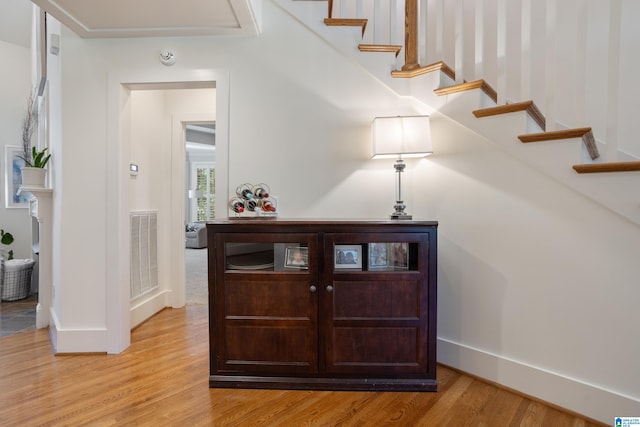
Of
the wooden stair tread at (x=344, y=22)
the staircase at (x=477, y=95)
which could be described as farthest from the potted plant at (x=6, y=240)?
the wooden stair tread at (x=344, y=22)

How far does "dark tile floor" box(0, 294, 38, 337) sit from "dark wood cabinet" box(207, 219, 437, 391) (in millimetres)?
2319

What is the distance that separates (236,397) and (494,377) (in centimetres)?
158

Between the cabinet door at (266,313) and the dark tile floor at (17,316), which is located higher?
the cabinet door at (266,313)

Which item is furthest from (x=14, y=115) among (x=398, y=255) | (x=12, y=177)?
(x=398, y=255)

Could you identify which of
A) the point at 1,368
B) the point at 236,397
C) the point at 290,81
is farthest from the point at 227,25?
the point at 1,368

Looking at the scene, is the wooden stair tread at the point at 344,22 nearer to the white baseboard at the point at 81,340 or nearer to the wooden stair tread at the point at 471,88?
the wooden stair tread at the point at 471,88

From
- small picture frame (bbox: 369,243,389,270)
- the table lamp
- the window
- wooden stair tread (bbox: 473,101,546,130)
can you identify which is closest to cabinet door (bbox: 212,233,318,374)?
small picture frame (bbox: 369,243,389,270)

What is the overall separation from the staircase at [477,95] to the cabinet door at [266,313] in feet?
4.19

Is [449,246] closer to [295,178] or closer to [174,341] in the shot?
[295,178]

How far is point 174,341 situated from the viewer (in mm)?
2754

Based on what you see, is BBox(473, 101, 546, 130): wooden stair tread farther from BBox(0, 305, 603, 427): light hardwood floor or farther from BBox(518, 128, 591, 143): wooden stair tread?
BBox(0, 305, 603, 427): light hardwood floor

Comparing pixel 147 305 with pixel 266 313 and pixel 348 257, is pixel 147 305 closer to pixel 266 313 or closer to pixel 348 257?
pixel 266 313

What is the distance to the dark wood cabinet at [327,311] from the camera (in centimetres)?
200

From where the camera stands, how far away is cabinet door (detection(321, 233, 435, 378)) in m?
2.00
